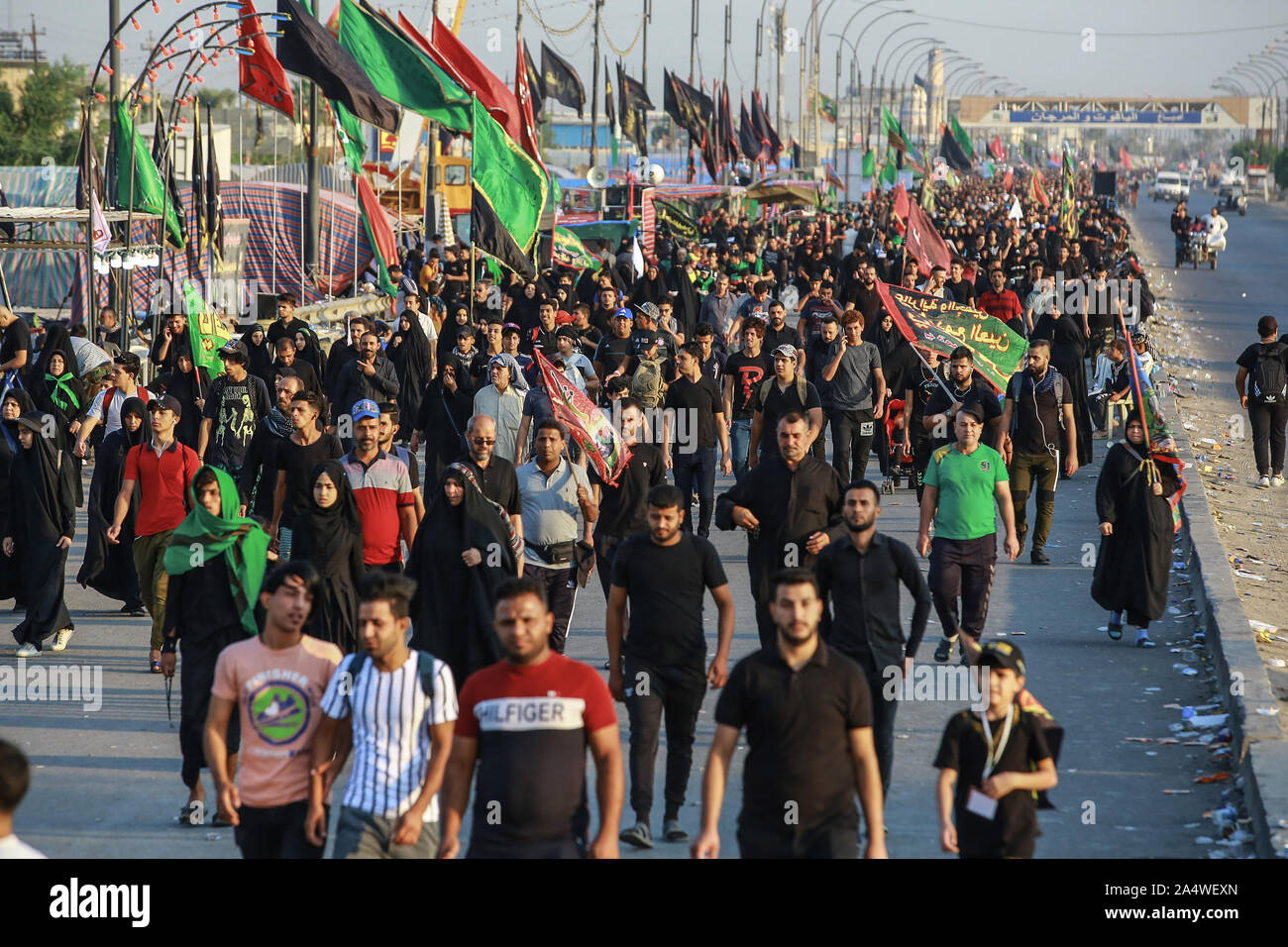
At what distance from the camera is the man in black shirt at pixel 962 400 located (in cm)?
1202

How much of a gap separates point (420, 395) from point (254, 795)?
34.7ft

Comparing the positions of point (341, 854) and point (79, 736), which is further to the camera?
point (79, 736)

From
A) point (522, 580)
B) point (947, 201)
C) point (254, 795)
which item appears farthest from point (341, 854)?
point (947, 201)

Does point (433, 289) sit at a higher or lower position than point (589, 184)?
lower

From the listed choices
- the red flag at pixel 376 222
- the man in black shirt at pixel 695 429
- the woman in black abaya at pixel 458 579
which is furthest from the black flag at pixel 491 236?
the woman in black abaya at pixel 458 579

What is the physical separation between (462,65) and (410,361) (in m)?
4.99

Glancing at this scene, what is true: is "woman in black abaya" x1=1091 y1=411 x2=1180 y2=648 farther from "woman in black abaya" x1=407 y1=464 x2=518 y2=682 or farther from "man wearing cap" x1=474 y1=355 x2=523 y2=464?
"woman in black abaya" x1=407 y1=464 x2=518 y2=682

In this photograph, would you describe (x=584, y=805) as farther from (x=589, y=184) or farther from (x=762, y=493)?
(x=589, y=184)

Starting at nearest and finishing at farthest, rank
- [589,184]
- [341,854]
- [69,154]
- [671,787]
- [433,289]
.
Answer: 1. [341,854]
2. [671,787]
3. [433,289]
4. [589,184]
5. [69,154]

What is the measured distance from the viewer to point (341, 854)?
5254 millimetres

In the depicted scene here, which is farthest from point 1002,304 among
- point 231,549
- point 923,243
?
point 231,549

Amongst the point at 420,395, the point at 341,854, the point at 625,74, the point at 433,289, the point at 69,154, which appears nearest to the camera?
the point at 341,854

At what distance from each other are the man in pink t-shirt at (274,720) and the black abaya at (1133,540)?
585 centimetres

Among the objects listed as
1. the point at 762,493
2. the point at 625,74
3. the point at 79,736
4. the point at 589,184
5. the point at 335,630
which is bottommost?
the point at 79,736
